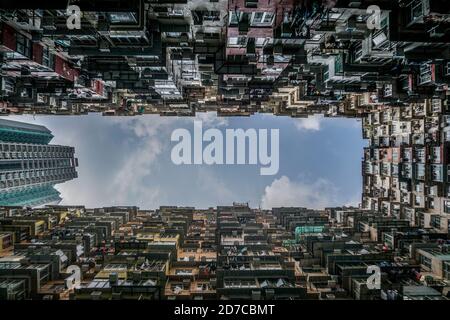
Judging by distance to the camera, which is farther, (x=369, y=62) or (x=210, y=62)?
(x=210, y=62)

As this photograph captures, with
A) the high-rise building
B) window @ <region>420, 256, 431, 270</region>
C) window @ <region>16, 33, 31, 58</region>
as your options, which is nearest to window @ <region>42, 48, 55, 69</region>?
window @ <region>16, 33, 31, 58</region>

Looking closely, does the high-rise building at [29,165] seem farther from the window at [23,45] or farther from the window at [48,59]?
the window at [23,45]

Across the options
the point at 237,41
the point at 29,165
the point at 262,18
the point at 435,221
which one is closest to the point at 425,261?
the point at 435,221

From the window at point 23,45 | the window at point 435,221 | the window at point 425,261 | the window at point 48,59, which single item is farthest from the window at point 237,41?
the window at point 435,221

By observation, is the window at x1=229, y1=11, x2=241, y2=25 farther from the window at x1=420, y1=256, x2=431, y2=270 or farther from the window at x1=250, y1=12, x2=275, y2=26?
the window at x1=420, y1=256, x2=431, y2=270

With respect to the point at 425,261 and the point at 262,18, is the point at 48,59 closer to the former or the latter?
the point at 262,18

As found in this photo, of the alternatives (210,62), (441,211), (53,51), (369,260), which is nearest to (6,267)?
(53,51)
